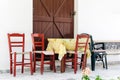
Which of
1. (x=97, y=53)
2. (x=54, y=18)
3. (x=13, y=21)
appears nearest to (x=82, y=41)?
(x=97, y=53)

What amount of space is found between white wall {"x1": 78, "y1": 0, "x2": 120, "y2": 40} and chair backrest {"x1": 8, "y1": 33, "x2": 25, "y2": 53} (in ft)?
6.99

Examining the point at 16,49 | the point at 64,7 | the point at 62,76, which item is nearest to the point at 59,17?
the point at 64,7

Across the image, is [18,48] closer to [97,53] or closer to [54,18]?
[54,18]

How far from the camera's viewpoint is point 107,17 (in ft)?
27.8

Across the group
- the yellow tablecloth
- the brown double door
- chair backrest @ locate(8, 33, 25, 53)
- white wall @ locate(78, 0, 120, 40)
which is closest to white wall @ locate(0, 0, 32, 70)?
chair backrest @ locate(8, 33, 25, 53)

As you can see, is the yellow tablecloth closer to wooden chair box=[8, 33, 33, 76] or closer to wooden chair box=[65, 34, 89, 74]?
wooden chair box=[65, 34, 89, 74]

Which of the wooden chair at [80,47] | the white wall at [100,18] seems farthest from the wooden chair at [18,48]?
the white wall at [100,18]

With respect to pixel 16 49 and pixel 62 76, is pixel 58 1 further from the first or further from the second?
pixel 62 76

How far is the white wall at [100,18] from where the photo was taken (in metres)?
8.02

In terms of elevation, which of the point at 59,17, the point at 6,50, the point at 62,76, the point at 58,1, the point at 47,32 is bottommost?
the point at 62,76

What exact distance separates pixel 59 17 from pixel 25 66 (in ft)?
7.15

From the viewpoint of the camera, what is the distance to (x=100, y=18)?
8.34 metres

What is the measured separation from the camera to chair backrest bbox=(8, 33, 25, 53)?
6.46 meters

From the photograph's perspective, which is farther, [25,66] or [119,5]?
[119,5]
